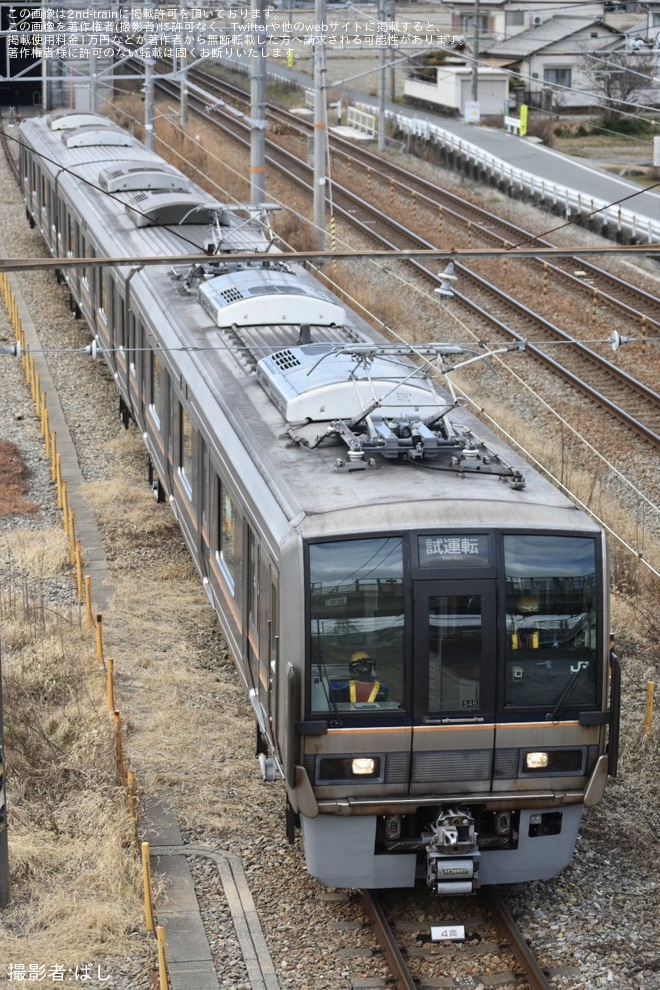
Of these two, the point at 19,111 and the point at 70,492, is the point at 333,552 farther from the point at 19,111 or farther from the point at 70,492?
the point at 19,111

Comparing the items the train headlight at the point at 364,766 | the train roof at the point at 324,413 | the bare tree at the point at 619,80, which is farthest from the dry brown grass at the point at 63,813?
the bare tree at the point at 619,80

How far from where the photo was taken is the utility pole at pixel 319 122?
21.6m

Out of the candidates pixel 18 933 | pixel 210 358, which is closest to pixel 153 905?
pixel 18 933

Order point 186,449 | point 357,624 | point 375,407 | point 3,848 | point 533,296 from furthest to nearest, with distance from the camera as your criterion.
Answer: point 533,296, point 186,449, point 375,407, point 3,848, point 357,624

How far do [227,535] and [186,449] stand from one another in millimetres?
2016

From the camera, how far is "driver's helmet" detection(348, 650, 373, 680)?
25.1 ft

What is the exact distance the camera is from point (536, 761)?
→ 7.85m

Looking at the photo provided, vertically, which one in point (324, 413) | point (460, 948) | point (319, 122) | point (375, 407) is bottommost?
→ point (460, 948)

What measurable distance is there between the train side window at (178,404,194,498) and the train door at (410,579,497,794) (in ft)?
14.1

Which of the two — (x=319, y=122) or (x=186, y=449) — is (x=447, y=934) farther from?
(x=319, y=122)

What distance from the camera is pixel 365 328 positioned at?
12055mm

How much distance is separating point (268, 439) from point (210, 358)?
2.26 m

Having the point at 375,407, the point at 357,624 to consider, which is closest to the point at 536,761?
the point at 357,624

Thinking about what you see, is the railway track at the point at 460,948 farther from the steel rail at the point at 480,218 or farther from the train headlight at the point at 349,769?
the steel rail at the point at 480,218
